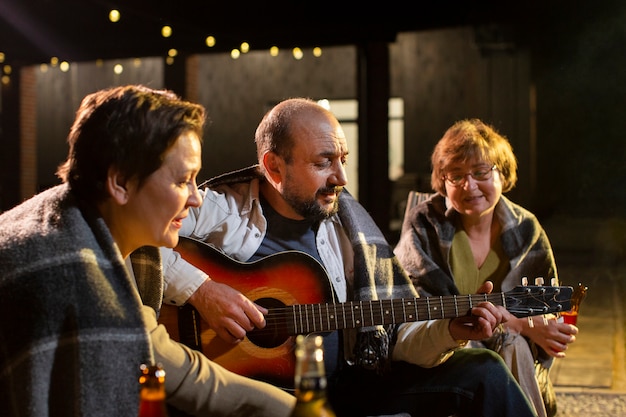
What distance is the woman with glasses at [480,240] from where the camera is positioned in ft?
10.3

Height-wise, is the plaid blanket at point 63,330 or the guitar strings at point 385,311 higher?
the plaid blanket at point 63,330

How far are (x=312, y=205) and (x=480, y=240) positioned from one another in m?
1.01

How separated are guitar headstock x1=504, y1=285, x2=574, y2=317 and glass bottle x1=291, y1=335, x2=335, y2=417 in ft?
4.82

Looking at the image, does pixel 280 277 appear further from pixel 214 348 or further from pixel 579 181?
pixel 579 181

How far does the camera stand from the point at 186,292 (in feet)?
8.29

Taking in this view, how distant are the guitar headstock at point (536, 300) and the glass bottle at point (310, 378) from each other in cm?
147

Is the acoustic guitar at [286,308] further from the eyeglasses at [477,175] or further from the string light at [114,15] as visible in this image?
the string light at [114,15]

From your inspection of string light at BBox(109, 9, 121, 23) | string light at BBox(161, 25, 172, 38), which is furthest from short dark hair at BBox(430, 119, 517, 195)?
string light at BBox(161, 25, 172, 38)

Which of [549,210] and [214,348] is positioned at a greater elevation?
[214,348]

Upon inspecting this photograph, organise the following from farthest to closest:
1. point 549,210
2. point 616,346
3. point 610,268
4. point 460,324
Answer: point 549,210
point 610,268
point 616,346
point 460,324

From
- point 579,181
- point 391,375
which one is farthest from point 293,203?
point 579,181

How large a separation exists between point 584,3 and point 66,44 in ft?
33.0

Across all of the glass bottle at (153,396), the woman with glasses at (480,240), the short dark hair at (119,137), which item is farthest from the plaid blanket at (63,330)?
the woman with glasses at (480,240)

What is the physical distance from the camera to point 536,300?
253cm
